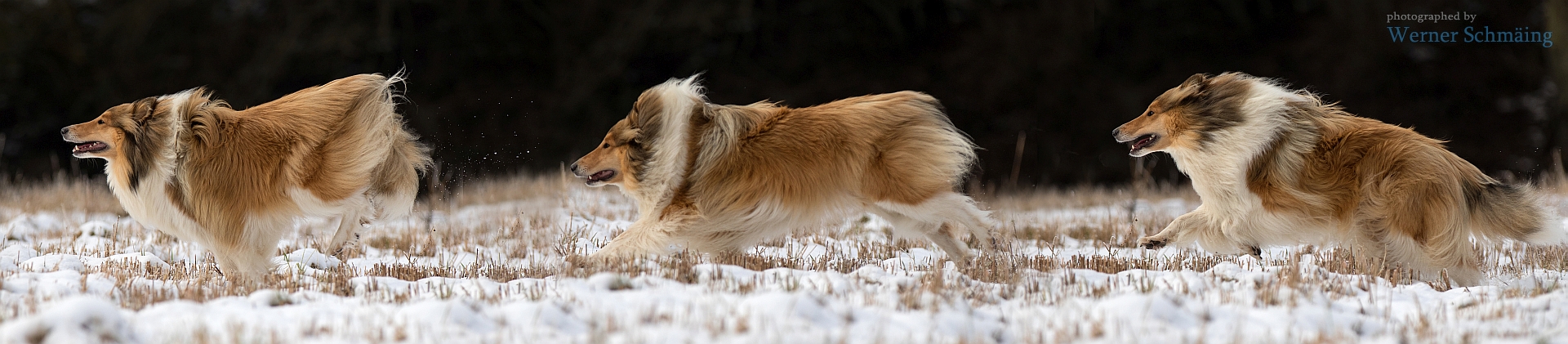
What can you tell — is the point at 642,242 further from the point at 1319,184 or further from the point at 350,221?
the point at 1319,184

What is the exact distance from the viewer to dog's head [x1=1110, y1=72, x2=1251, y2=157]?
5.11m

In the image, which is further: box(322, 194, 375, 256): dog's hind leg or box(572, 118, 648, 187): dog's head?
box(322, 194, 375, 256): dog's hind leg

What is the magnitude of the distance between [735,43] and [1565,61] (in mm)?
10705

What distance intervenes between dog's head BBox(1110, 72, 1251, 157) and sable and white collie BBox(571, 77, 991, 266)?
931 millimetres

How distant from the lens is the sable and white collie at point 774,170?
16.8ft

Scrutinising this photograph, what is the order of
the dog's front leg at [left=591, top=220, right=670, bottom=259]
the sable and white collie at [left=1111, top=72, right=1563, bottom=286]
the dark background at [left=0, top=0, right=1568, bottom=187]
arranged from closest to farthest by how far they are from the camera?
the sable and white collie at [left=1111, top=72, right=1563, bottom=286] → the dog's front leg at [left=591, top=220, right=670, bottom=259] → the dark background at [left=0, top=0, right=1568, bottom=187]

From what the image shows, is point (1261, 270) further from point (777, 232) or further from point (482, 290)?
point (482, 290)

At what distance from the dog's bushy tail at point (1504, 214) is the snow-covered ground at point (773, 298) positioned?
0.24m

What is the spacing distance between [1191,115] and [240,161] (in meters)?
4.78

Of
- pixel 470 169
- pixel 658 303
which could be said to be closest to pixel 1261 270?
pixel 658 303

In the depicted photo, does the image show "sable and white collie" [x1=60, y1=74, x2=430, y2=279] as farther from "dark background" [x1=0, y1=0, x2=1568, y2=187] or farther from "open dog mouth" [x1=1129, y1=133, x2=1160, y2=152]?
"dark background" [x1=0, y1=0, x2=1568, y2=187]

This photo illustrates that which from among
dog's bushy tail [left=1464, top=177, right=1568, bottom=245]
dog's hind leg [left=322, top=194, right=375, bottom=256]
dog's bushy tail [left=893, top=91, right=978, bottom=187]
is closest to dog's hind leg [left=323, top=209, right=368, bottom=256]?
dog's hind leg [left=322, top=194, right=375, bottom=256]

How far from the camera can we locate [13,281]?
166 inches

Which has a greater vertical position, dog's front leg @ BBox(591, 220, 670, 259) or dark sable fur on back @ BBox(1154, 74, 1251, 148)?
dark sable fur on back @ BBox(1154, 74, 1251, 148)
